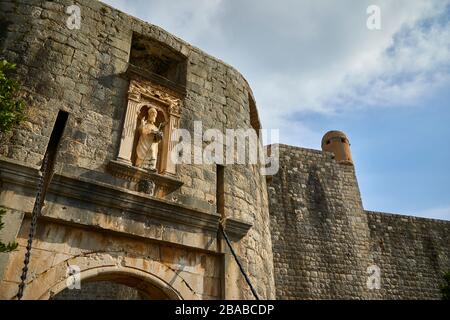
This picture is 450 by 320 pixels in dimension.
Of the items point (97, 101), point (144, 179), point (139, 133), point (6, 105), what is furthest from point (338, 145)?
point (6, 105)

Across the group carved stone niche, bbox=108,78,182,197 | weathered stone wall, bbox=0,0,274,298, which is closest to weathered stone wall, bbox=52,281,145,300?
weathered stone wall, bbox=0,0,274,298

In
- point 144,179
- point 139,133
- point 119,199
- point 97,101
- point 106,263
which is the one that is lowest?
point 106,263

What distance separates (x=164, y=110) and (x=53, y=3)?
2.27m

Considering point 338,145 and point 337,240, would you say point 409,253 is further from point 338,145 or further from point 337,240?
point 338,145

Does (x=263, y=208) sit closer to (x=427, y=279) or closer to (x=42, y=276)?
(x=42, y=276)

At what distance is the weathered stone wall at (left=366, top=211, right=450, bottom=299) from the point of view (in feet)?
38.0

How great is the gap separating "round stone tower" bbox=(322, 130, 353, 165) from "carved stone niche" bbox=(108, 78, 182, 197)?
9345mm

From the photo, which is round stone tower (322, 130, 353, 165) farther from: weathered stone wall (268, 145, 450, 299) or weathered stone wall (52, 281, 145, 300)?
weathered stone wall (52, 281, 145, 300)

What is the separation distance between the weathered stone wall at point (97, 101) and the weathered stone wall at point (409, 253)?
7.19 m

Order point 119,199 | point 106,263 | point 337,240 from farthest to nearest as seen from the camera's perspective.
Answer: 1. point 337,240
2. point 119,199
3. point 106,263

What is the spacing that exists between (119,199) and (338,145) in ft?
38.6

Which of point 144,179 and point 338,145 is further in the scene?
point 338,145

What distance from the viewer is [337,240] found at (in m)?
11.0
